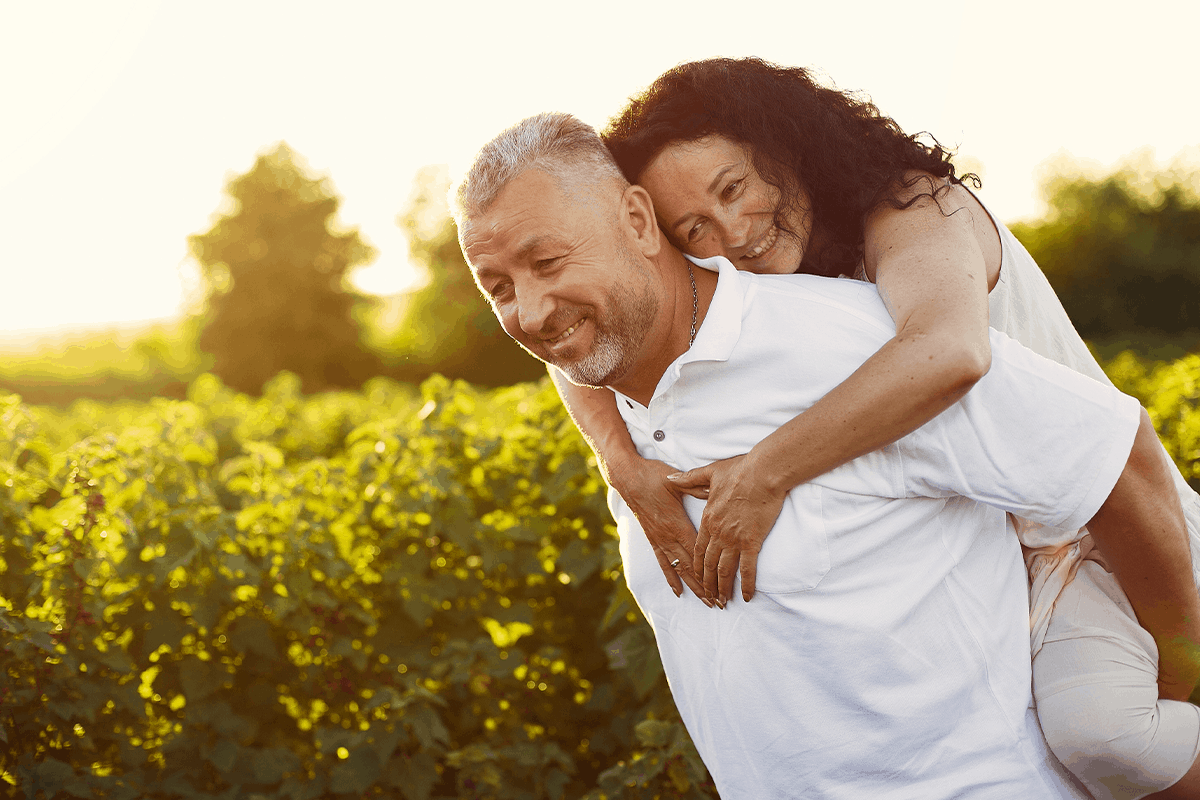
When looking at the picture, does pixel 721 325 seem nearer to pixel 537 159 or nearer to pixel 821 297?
pixel 821 297

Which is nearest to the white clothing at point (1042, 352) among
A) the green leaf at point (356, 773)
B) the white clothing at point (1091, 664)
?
the white clothing at point (1091, 664)

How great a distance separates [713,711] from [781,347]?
31.5 inches

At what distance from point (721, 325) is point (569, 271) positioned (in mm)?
336

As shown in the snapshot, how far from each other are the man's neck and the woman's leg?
99 cm

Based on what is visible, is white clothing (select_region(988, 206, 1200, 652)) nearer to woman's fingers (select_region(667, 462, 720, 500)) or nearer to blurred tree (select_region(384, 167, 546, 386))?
woman's fingers (select_region(667, 462, 720, 500))

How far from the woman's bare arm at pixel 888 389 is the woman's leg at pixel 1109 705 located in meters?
0.64

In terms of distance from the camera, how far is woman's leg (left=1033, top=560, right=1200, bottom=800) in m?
1.64

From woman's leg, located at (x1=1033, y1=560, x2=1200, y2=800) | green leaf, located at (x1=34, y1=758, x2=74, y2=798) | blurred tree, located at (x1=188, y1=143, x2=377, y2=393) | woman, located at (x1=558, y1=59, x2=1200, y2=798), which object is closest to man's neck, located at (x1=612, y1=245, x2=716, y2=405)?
woman, located at (x1=558, y1=59, x2=1200, y2=798)

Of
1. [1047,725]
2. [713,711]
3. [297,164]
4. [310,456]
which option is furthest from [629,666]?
[297,164]

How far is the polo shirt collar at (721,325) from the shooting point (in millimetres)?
1686

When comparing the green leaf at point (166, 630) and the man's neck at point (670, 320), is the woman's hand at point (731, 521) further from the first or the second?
the green leaf at point (166, 630)

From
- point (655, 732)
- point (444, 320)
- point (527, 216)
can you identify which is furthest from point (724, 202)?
point (444, 320)

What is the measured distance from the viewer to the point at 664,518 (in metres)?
1.81

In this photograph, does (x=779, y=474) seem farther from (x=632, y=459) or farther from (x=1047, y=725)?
(x=1047, y=725)
